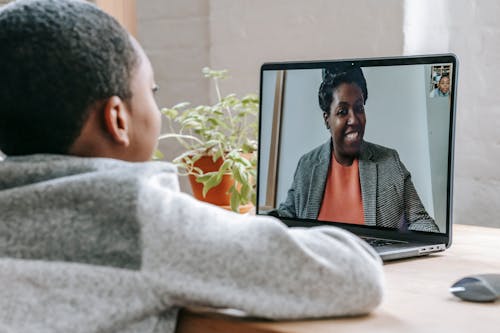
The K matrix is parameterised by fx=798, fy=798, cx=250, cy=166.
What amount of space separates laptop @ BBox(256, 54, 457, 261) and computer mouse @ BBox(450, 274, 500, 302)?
205 millimetres

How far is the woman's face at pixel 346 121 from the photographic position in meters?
1.15

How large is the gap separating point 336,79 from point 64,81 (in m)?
0.55

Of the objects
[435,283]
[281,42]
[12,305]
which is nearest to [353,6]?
[281,42]

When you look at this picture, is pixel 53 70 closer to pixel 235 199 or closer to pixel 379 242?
pixel 379 242

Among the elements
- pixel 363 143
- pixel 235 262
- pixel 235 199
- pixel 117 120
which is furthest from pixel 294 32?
pixel 235 262

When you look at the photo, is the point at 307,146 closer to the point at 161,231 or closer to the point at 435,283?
the point at 435,283

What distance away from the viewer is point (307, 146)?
122 cm

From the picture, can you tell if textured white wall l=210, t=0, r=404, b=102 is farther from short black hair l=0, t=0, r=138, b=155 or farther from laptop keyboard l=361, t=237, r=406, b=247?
short black hair l=0, t=0, r=138, b=155

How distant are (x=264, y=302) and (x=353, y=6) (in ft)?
3.39

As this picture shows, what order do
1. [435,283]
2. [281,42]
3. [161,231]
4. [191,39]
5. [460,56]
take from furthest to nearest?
[191,39], [281,42], [460,56], [435,283], [161,231]

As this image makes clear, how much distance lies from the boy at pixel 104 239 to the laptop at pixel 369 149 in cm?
35

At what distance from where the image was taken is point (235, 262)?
671 millimetres

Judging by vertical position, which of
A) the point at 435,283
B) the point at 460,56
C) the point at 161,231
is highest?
the point at 460,56

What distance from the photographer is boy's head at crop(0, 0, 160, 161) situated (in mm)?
728
